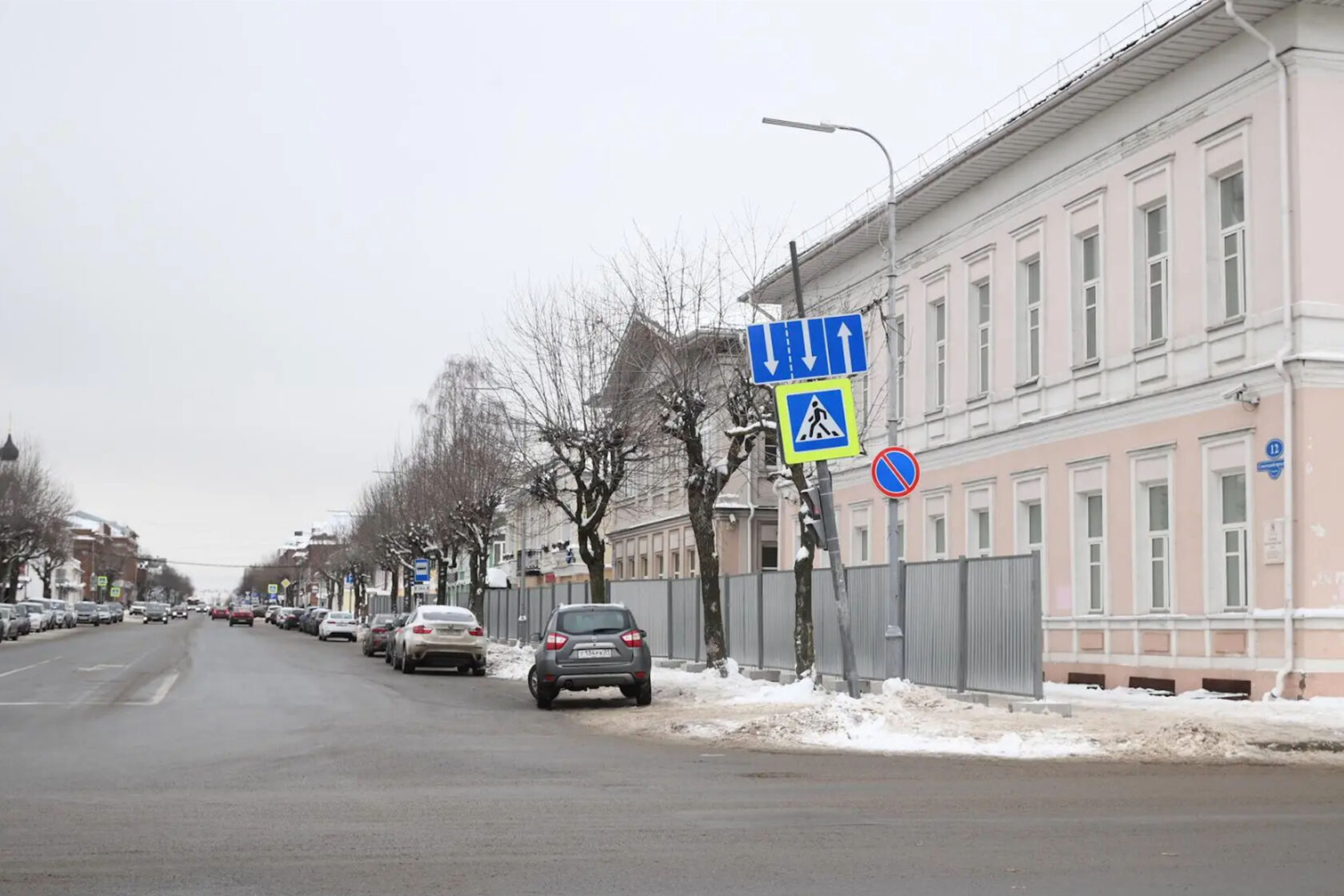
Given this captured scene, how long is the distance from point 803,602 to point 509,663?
15125mm

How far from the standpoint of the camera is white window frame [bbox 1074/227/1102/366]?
29688 mm

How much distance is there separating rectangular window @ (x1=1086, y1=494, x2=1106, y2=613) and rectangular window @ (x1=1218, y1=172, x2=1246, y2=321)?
17.7 feet

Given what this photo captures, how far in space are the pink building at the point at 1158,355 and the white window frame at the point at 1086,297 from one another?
58mm

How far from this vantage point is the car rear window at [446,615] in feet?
124

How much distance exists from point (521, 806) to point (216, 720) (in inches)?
420

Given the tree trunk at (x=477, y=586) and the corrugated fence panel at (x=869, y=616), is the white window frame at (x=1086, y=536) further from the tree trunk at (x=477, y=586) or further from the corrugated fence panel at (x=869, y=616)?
the tree trunk at (x=477, y=586)

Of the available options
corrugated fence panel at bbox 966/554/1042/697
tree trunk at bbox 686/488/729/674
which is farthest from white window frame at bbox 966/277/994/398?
corrugated fence panel at bbox 966/554/1042/697

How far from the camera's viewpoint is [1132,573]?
27906 mm

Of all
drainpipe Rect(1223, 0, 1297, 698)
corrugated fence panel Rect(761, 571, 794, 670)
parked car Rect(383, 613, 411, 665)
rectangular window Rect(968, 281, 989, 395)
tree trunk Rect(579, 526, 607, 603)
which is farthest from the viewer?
parked car Rect(383, 613, 411, 665)

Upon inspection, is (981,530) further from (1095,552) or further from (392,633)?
(392,633)

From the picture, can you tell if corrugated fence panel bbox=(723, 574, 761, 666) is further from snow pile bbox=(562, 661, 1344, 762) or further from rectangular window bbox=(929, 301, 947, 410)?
snow pile bbox=(562, 661, 1344, 762)

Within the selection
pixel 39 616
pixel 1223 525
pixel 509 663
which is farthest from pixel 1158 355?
pixel 39 616

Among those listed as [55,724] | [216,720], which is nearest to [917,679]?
[216,720]

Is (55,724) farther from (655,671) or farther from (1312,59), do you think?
(1312,59)
